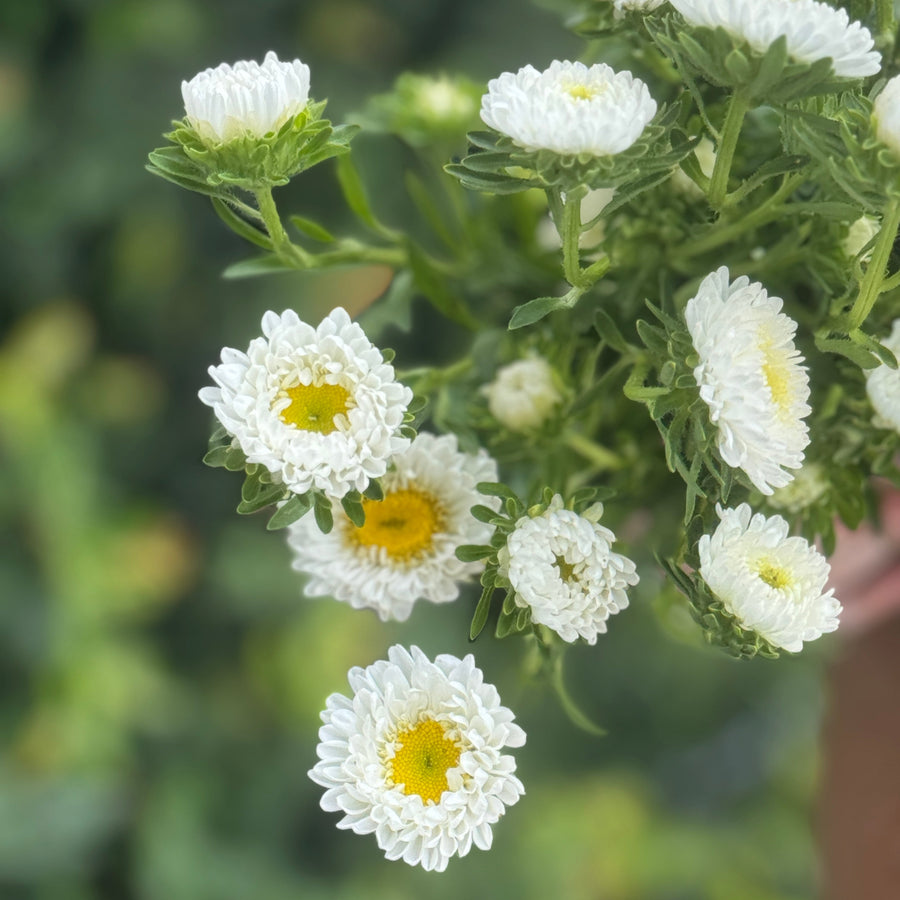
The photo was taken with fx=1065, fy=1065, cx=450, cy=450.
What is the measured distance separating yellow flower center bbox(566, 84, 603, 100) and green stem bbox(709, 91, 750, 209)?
40mm

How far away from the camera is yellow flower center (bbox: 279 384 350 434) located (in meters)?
0.32

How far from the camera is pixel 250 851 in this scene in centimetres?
101

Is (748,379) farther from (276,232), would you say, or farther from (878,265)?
(276,232)

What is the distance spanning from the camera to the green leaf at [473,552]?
0.35 m

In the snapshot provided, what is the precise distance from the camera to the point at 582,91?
303 millimetres

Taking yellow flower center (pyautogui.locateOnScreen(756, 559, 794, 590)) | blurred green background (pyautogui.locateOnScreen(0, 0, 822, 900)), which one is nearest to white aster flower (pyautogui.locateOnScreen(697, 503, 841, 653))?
yellow flower center (pyautogui.locateOnScreen(756, 559, 794, 590))

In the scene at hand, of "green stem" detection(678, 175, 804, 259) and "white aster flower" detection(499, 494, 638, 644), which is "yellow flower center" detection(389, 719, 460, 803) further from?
"green stem" detection(678, 175, 804, 259)

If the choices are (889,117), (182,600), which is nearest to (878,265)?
(889,117)

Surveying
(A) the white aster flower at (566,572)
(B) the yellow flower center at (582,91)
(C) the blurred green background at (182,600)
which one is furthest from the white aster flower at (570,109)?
(C) the blurred green background at (182,600)

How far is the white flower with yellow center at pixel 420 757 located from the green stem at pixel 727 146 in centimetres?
17

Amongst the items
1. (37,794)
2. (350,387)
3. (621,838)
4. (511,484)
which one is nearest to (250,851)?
(37,794)

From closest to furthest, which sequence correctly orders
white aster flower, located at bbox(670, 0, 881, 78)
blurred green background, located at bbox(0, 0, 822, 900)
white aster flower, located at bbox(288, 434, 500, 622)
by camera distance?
white aster flower, located at bbox(670, 0, 881, 78), white aster flower, located at bbox(288, 434, 500, 622), blurred green background, located at bbox(0, 0, 822, 900)

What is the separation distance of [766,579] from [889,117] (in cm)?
14

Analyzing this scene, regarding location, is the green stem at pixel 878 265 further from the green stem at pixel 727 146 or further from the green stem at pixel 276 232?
the green stem at pixel 276 232
